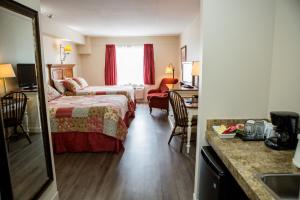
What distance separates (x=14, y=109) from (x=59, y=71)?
4105 mm

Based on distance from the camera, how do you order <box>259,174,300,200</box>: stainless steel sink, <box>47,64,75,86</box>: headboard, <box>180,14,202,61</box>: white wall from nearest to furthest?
<box>259,174,300,200</box>: stainless steel sink
<box>180,14,202,61</box>: white wall
<box>47,64,75,86</box>: headboard

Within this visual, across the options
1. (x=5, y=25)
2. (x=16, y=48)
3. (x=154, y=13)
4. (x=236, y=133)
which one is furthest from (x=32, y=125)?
(x=154, y=13)

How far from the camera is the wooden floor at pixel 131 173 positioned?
92.1 inches

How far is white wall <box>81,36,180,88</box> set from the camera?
736 cm

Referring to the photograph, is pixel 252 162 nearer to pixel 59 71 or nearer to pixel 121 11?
pixel 121 11

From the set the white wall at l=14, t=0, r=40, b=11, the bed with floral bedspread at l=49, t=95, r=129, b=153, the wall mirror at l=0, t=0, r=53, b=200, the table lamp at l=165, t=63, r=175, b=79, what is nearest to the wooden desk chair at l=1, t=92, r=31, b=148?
the wall mirror at l=0, t=0, r=53, b=200

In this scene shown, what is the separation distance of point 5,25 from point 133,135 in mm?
2985

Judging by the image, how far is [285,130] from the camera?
149cm

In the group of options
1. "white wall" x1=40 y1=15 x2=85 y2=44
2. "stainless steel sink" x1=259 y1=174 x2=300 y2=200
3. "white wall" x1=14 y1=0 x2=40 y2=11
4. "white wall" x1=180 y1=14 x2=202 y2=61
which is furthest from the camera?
"white wall" x1=180 y1=14 x2=202 y2=61

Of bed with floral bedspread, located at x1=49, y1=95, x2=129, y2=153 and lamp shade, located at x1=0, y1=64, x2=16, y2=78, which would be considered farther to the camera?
bed with floral bedspread, located at x1=49, y1=95, x2=129, y2=153

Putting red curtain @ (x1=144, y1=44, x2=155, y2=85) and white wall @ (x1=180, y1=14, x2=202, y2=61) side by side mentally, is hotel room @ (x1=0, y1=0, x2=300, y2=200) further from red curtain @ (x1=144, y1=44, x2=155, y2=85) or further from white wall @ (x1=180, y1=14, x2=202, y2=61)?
red curtain @ (x1=144, y1=44, x2=155, y2=85)

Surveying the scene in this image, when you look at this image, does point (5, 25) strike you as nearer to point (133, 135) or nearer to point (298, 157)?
point (298, 157)

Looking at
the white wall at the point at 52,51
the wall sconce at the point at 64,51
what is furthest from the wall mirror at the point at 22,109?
the wall sconce at the point at 64,51

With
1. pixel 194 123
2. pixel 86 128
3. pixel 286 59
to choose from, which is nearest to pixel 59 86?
pixel 86 128
